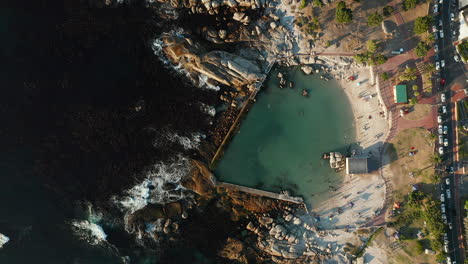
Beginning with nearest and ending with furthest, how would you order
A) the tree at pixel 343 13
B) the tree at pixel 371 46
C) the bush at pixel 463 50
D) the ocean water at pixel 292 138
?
the tree at pixel 343 13 < the tree at pixel 371 46 < the bush at pixel 463 50 < the ocean water at pixel 292 138

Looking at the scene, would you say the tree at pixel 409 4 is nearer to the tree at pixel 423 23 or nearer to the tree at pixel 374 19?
the tree at pixel 423 23

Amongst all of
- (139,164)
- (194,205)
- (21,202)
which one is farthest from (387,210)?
(21,202)

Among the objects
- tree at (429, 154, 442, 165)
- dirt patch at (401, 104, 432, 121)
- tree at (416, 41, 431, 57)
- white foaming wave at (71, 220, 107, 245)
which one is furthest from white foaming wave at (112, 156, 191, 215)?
tree at (416, 41, 431, 57)

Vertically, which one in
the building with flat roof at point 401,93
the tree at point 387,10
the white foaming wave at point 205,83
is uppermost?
the tree at point 387,10

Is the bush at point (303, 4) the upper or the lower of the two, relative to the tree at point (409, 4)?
upper

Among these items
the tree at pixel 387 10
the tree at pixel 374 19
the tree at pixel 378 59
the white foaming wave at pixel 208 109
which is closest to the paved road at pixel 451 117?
the tree at pixel 387 10

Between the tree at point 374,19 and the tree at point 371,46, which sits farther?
the tree at point 371,46

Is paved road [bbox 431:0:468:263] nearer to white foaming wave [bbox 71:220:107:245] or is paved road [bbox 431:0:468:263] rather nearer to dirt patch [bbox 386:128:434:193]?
dirt patch [bbox 386:128:434:193]

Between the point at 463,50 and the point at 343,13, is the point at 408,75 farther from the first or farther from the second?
the point at 343,13

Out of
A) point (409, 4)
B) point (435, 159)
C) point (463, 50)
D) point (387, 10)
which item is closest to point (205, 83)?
point (387, 10)
